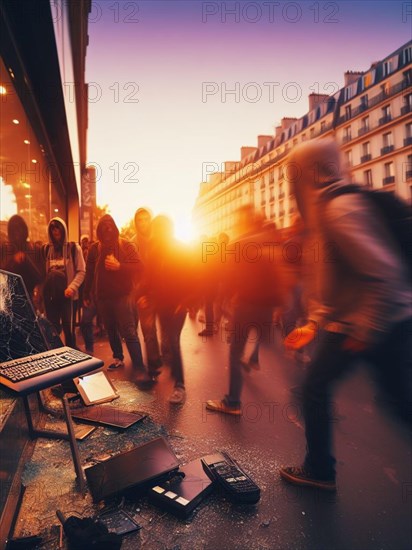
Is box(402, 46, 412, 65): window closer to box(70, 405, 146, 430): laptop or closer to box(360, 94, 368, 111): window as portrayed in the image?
box(360, 94, 368, 111): window

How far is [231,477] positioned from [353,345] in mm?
1143

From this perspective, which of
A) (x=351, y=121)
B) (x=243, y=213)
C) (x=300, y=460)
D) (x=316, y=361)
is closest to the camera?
(x=316, y=361)

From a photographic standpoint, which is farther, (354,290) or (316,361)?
(316,361)

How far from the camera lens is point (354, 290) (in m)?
1.82

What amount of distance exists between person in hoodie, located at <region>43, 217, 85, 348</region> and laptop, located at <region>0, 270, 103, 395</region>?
7.42 feet

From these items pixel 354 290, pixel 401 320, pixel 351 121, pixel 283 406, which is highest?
pixel 351 121

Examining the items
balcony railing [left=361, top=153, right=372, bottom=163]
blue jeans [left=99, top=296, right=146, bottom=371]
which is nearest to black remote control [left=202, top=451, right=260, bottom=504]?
blue jeans [left=99, top=296, right=146, bottom=371]

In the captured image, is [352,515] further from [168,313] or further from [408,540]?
[168,313]

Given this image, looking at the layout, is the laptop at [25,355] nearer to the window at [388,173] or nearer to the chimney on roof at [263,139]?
the window at [388,173]

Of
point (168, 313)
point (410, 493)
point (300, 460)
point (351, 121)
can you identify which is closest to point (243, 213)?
point (168, 313)

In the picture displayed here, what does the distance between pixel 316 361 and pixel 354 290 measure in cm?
47

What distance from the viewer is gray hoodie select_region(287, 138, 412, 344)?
1664 millimetres

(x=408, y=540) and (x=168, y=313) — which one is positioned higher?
(x=168, y=313)

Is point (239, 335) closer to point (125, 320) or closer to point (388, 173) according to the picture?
point (125, 320)
